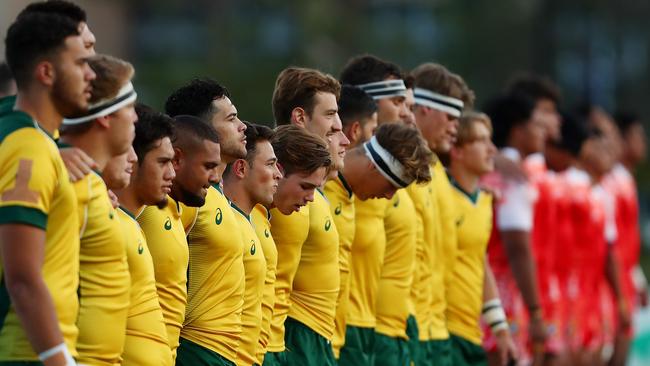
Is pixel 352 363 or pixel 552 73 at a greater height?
pixel 352 363

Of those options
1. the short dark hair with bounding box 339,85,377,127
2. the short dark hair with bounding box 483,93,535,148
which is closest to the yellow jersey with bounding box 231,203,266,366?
the short dark hair with bounding box 339,85,377,127

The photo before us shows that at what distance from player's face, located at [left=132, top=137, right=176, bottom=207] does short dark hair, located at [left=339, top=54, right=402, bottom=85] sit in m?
3.33

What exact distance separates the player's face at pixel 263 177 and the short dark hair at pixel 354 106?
167cm

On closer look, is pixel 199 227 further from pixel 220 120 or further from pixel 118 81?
pixel 118 81

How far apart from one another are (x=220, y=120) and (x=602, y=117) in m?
10.8

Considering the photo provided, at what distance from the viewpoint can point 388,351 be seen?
1080cm

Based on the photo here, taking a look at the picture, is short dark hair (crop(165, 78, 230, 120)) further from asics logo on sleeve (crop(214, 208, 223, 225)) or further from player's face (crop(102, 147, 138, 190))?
player's face (crop(102, 147, 138, 190))

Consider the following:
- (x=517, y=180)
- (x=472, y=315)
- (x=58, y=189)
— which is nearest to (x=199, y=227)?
(x=58, y=189)

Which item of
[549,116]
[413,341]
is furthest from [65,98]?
[549,116]

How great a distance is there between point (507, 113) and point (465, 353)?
2.90m

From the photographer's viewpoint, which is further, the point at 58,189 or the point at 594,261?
the point at 594,261

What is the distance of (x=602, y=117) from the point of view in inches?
754

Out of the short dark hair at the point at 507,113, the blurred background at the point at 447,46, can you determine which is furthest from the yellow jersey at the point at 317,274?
the blurred background at the point at 447,46

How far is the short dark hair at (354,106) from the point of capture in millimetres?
10633
